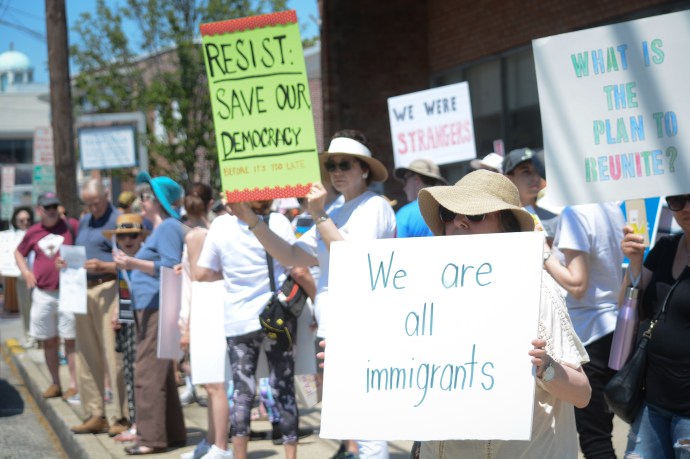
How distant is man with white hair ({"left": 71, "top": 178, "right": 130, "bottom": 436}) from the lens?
8023 millimetres

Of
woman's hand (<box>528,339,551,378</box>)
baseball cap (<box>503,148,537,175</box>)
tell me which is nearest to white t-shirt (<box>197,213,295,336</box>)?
baseball cap (<box>503,148,537,175</box>)

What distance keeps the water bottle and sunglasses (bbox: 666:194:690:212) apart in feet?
1.25

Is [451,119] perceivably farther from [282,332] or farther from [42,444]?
[42,444]

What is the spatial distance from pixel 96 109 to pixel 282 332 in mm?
16638

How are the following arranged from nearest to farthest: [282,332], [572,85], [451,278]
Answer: [451,278]
[572,85]
[282,332]

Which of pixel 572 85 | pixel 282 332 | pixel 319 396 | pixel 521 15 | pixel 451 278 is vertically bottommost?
pixel 319 396

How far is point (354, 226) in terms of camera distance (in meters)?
5.41

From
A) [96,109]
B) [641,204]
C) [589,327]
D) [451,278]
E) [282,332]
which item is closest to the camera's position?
[451,278]

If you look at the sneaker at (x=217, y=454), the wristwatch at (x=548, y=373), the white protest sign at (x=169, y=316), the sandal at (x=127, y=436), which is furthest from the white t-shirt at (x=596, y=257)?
→ the sandal at (x=127, y=436)

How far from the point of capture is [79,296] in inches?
327

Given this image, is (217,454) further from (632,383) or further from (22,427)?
(22,427)

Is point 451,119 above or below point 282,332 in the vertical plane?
above

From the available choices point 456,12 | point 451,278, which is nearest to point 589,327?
point 451,278

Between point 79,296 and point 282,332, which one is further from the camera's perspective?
point 79,296
